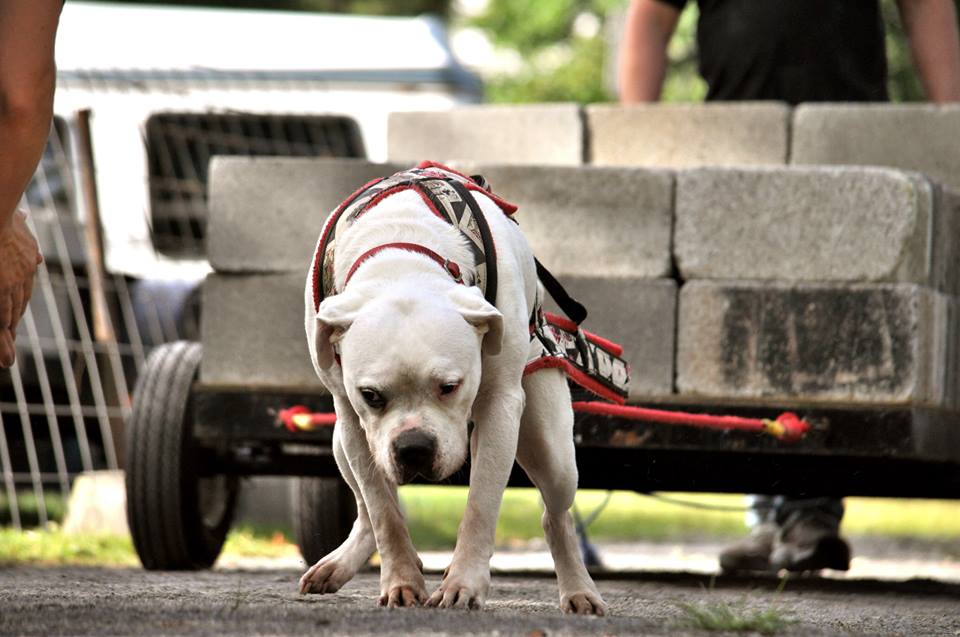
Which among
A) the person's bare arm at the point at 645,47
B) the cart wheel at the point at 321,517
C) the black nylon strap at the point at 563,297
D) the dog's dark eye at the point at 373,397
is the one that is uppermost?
the person's bare arm at the point at 645,47

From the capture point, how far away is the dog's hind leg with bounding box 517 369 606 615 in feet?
14.6

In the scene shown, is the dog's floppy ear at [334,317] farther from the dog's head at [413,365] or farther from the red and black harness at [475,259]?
the red and black harness at [475,259]

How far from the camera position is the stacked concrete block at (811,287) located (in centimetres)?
538

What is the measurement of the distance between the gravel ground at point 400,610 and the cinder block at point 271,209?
109 cm

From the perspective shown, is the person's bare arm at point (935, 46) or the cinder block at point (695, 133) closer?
the cinder block at point (695, 133)

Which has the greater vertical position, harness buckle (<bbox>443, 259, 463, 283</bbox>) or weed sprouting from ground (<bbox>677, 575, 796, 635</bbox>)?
harness buckle (<bbox>443, 259, 463, 283</bbox>)

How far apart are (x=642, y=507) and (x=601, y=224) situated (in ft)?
27.0

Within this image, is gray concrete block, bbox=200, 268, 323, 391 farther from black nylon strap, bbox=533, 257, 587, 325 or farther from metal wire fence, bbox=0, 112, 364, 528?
metal wire fence, bbox=0, 112, 364, 528

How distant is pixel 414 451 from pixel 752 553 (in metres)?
3.45

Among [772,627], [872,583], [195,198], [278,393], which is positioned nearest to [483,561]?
[772,627]

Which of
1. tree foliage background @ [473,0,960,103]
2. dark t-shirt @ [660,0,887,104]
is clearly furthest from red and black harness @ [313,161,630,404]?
tree foliage background @ [473,0,960,103]

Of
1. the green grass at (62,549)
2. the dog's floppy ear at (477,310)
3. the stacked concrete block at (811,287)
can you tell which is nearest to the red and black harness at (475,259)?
the dog's floppy ear at (477,310)

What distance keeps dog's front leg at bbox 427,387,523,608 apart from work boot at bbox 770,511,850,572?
9.14 feet

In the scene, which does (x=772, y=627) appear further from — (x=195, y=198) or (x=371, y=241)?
(x=195, y=198)
